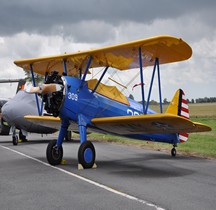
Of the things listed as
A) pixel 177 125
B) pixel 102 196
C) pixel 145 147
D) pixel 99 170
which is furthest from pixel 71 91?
pixel 145 147

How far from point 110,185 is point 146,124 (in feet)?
8.27

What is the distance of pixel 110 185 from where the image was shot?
20.6 feet

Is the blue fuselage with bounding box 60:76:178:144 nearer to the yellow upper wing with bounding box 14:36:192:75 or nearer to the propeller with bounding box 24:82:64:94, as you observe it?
the propeller with bounding box 24:82:64:94

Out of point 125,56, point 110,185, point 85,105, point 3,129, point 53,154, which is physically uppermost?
point 125,56

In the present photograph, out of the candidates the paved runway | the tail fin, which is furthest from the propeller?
the tail fin

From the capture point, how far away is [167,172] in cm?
798

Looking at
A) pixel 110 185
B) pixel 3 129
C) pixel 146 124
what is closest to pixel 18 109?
pixel 3 129

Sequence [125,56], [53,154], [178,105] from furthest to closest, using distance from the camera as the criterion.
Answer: [178,105] → [125,56] → [53,154]

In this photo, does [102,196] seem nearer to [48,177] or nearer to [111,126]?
[48,177]

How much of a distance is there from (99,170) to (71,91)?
199cm

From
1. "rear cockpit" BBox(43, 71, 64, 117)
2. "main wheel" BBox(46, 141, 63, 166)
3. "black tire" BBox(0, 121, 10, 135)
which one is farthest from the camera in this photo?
"black tire" BBox(0, 121, 10, 135)

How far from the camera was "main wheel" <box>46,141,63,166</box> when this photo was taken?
356 inches

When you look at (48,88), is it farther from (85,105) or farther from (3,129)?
(3,129)

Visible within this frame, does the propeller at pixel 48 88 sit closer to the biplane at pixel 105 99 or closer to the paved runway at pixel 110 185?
the biplane at pixel 105 99
